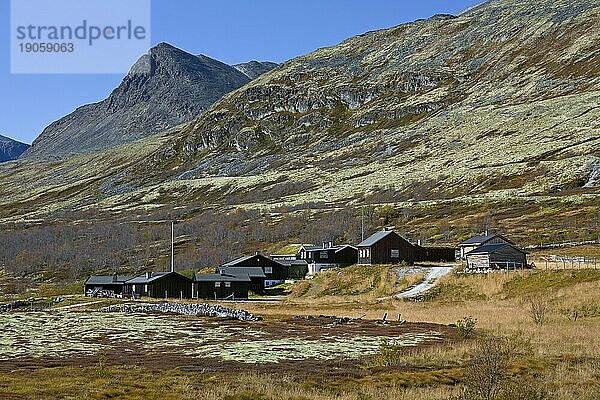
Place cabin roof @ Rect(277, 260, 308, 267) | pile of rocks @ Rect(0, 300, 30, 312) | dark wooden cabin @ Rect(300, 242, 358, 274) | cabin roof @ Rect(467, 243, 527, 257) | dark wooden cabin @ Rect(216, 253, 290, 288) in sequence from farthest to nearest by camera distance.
A: cabin roof @ Rect(277, 260, 308, 267) → dark wooden cabin @ Rect(300, 242, 358, 274) → dark wooden cabin @ Rect(216, 253, 290, 288) → cabin roof @ Rect(467, 243, 527, 257) → pile of rocks @ Rect(0, 300, 30, 312)

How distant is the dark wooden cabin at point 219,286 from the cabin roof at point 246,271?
531 cm

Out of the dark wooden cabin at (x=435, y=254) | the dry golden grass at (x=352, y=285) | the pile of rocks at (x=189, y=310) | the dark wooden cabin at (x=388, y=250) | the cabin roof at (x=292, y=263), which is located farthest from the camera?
the cabin roof at (x=292, y=263)

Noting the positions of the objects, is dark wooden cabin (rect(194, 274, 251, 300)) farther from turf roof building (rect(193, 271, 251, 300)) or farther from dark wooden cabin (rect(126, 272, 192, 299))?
dark wooden cabin (rect(126, 272, 192, 299))

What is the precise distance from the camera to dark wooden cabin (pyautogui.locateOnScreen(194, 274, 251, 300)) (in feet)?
313

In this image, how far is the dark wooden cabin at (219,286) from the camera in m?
95.4

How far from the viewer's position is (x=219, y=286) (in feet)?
313

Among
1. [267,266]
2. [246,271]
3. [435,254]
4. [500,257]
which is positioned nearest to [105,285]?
[246,271]

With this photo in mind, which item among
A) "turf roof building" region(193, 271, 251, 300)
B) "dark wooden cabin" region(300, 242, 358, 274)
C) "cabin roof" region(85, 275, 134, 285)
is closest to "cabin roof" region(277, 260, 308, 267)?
"dark wooden cabin" region(300, 242, 358, 274)

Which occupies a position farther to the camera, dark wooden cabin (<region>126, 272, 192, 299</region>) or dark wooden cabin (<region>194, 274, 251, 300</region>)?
dark wooden cabin (<region>194, 274, 251, 300</region>)

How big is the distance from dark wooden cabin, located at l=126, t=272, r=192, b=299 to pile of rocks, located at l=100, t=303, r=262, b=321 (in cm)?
1689

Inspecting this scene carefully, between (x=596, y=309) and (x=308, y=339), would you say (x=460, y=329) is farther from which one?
(x=596, y=309)

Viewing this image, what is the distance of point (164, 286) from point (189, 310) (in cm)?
2516

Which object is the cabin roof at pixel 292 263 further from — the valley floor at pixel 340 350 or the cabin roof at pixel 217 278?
the valley floor at pixel 340 350

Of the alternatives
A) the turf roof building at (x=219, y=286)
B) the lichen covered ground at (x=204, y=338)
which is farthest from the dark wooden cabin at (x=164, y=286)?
the lichen covered ground at (x=204, y=338)
